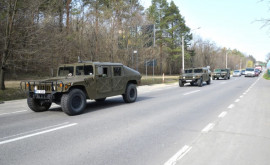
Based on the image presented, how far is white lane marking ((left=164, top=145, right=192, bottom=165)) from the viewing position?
356 cm

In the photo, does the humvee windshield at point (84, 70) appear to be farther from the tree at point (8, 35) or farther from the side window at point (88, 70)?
the tree at point (8, 35)

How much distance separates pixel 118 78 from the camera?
935 cm

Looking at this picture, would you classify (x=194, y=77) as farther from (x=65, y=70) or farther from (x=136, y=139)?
(x=136, y=139)

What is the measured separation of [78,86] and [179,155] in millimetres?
4869

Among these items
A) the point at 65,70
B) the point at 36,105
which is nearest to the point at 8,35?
the point at 65,70

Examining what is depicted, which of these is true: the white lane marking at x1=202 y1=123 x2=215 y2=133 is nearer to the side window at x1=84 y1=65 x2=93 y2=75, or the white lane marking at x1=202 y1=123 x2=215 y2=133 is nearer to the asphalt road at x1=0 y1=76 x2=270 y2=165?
the asphalt road at x1=0 y1=76 x2=270 y2=165

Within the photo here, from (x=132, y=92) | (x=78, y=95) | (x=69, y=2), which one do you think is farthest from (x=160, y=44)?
(x=78, y=95)

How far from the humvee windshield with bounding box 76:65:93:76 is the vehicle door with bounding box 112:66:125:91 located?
3.53ft

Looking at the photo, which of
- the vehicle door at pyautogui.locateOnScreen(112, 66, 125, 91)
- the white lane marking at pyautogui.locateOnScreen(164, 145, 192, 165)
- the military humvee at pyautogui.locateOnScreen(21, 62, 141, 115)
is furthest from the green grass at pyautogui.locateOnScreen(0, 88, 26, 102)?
the white lane marking at pyautogui.locateOnScreen(164, 145, 192, 165)

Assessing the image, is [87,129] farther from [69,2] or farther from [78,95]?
[69,2]

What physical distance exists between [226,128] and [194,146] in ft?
5.83

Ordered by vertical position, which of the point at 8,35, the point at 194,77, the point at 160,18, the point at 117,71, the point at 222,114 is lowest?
the point at 222,114

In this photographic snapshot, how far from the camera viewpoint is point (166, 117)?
7.00m

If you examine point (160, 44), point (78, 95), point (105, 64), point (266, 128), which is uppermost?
point (160, 44)
